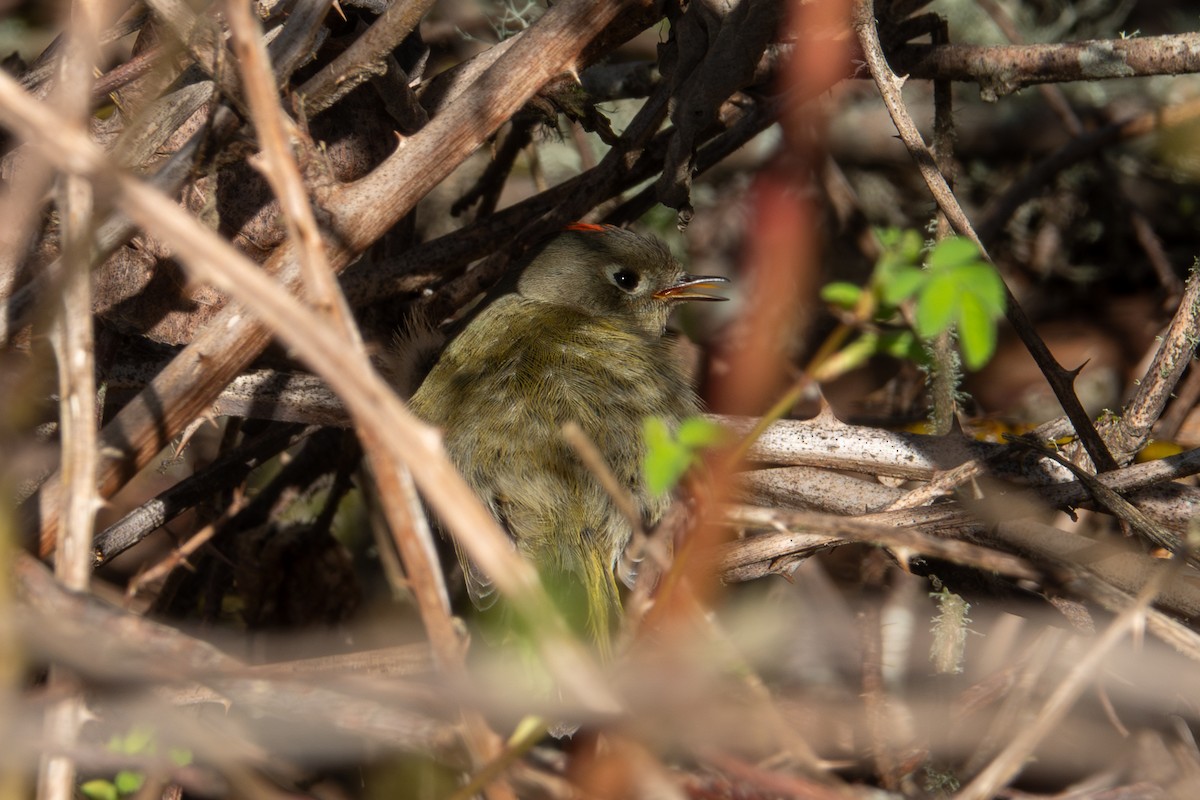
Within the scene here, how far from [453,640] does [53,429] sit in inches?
76.7

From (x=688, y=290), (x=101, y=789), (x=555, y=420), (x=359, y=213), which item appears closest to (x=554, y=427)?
(x=555, y=420)

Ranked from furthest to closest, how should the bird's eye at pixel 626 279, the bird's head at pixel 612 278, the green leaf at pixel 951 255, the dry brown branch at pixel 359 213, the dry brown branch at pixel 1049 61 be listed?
the bird's eye at pixel 626 279 < the bird's head at pixel 612 278 < the dry brown branch at pixel 1049 61 < the dry brown branch at pixel 359 213 < the green leaf at pixel 951 255

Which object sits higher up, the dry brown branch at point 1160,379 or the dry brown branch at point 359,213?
the dry brown branch at point 359,213

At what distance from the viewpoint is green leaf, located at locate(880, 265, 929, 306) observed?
1.62 metres

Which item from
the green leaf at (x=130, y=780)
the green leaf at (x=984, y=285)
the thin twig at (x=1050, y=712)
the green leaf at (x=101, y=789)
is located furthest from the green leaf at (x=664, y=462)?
the green leaf at (x=101, y=789)

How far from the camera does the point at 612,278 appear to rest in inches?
155

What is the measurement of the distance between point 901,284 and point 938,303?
6 cm

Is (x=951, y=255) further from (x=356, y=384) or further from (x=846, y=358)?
(x=356, y=384)

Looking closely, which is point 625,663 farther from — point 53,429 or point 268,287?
point 53,429

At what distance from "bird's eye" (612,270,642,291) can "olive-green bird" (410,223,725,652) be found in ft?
1.17

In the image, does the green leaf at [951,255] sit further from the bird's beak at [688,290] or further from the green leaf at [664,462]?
the bird's beak at [688,290]

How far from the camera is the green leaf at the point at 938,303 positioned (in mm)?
1616

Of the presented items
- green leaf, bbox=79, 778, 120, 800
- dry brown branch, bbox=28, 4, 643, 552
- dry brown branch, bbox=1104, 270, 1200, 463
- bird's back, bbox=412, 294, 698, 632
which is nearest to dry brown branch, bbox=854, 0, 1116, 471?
dry brown branch, bbox=1104, 270, 1200, 463

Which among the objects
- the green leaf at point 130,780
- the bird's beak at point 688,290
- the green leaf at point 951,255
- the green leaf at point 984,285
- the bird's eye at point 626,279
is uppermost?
the green leaf at point 951,255
